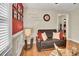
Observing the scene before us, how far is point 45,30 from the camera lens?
128 centimetres

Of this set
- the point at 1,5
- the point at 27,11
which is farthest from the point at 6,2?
the point at 27,11

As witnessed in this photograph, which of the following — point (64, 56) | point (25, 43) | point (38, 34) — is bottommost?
point (64, 56)

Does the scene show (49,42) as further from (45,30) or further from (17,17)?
(17,17)

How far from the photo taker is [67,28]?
1.28 metres

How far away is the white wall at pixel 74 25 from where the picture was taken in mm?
1246

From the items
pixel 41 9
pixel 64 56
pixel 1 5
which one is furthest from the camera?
pixel 41 9

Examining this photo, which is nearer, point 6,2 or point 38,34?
point 6,2

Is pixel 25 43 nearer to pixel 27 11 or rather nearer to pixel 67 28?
pixel 27 11

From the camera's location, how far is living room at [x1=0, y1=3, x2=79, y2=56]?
46.5 inches

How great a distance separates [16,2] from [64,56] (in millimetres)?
735

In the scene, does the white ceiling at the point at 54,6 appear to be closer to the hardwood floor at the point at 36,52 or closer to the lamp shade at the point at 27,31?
the lamp shade at the point at 27,31

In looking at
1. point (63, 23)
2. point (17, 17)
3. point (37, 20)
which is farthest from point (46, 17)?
point (17, 17)

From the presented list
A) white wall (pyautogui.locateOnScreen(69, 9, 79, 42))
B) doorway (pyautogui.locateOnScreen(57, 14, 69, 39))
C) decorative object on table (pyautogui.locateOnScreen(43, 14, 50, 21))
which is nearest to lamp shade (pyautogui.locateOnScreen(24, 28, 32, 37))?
decorative object on table (pyautogui.locateOnScreen(43, 14, 50, 21))

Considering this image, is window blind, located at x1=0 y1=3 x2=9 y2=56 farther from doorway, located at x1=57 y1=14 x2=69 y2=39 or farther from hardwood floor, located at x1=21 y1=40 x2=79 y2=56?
doorway, located at x1=57 y1=14 x2=69 y2=39
